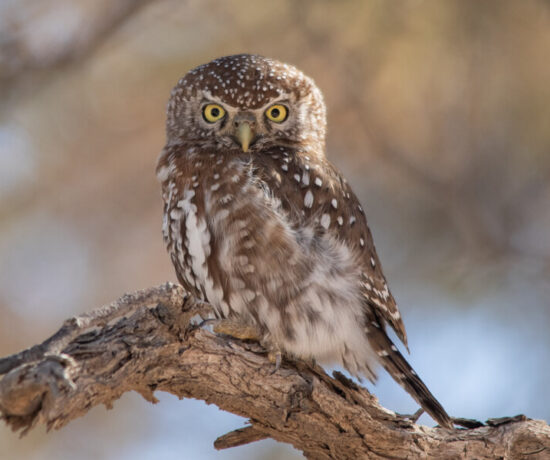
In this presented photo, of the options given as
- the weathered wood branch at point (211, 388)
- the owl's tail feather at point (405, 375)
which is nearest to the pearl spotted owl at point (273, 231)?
the owl's tail feather at point (405, 375)

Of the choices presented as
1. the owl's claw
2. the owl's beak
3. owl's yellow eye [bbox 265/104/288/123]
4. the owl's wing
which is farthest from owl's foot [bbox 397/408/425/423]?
owl's yellow eye [bbox 265/104/288/123]

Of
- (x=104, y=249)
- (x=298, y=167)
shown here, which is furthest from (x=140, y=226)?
(x=298, y=167)

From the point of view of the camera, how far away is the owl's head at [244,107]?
3895 mm

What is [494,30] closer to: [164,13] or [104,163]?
[164,13]

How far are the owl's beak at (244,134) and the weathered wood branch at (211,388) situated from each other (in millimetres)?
1064

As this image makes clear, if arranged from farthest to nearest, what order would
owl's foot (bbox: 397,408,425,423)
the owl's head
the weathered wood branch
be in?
the owl's head → owl's foot (bbox: 397,408,425,423) → the weathered wood branch

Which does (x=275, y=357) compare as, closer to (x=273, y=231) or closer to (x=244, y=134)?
(x=273, y=231)

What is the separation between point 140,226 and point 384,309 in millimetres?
2998

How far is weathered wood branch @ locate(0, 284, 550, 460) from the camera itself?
2.19m

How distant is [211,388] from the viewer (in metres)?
3.06

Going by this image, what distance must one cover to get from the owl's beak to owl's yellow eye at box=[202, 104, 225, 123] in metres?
0.19

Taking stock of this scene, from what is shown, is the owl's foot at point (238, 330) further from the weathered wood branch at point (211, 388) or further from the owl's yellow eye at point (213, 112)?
the owl's yellow eye at point (213, 112)

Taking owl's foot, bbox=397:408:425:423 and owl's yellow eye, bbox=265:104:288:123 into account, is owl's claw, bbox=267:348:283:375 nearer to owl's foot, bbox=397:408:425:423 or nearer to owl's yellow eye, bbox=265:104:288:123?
owl's foot, bbox=397:408:425:423

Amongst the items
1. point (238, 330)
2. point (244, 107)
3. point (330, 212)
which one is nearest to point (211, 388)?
point (238, 330)
